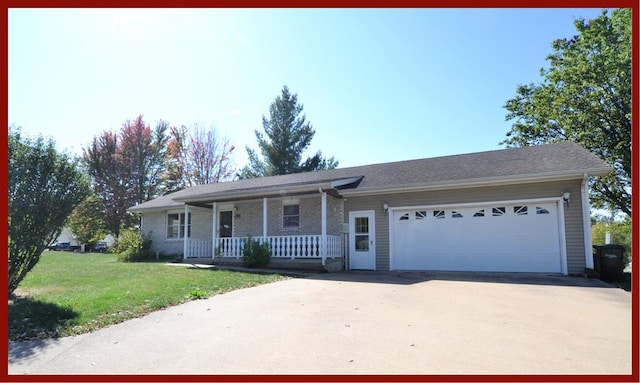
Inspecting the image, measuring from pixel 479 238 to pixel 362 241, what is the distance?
400 centimetres

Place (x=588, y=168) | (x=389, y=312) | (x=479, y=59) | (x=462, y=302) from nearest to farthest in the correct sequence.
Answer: (x=389, y=312), (x=462, y=302), (x=588, y=168), (x=479, y=59)

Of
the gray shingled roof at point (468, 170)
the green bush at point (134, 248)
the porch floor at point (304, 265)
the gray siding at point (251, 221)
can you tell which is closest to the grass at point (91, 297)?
the porch floor at point (304, 265)

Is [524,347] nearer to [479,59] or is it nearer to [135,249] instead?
[479,59]

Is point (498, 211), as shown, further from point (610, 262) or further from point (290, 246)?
point (290, 246)

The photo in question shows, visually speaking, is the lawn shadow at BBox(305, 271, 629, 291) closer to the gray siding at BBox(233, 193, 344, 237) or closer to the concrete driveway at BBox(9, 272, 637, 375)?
the concrete driveway at BBox(9, 272, 637, 375)

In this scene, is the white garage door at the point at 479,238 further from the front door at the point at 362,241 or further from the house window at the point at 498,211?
the front door at the point at 362,241

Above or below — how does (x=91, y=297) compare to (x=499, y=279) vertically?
above

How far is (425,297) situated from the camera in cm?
771

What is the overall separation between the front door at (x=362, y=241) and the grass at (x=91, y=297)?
4.21m

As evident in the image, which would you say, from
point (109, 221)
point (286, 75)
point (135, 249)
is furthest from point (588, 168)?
point (109, 221)

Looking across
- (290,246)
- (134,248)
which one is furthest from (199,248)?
(290,246)

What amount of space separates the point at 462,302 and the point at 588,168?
644 cm

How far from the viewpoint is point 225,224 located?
59.0 feet

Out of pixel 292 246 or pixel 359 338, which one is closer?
pixel 359 338
